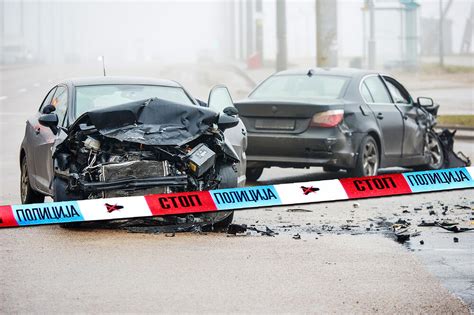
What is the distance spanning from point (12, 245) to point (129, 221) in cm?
110

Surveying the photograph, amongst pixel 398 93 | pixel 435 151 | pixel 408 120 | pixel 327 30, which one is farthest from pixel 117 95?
pixel 327 30

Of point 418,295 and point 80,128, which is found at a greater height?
point 80,128

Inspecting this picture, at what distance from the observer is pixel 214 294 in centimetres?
754

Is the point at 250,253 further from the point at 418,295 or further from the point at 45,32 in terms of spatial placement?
the point at 45,32

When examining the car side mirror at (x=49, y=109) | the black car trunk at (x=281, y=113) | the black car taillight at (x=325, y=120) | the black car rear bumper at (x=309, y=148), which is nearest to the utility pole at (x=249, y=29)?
the black car trunk at (x=281, y=113)

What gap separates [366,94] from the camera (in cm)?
1512

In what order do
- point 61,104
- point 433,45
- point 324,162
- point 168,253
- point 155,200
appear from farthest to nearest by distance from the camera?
point 433,45, point 324,162, point 61,104, point 155,200, point 168,253

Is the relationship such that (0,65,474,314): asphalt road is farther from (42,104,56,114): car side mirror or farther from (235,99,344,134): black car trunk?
(235,99,344,134): black car trunk

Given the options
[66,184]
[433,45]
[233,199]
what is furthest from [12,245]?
[433,45]

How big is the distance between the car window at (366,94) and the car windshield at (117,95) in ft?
12.7

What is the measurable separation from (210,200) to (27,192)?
2.92 metres

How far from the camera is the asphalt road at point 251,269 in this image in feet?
23.8

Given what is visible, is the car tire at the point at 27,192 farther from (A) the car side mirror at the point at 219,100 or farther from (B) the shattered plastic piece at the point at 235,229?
(B) the shattered plastic piece at the point at 235,229

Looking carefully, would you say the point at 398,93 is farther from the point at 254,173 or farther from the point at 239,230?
the point at 239,230
